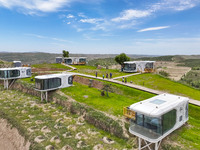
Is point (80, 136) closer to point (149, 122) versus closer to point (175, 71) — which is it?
point (149, 122)

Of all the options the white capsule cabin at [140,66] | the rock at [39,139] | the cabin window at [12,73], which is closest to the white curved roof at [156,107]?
the rock at [39,139]

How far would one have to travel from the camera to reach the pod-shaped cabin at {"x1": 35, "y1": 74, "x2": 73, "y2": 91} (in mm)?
25766

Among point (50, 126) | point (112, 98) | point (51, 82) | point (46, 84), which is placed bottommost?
point (50, 126)

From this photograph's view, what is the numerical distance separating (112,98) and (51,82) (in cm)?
1181

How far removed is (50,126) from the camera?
1844 cm

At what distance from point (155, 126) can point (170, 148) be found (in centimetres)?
248

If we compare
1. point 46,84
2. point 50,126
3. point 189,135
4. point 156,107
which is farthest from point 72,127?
point 189,135

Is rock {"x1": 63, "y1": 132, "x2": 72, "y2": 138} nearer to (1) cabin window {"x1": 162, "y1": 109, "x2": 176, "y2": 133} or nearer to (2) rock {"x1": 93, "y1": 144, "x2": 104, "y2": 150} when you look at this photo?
(2) rock {"x1": 93, "y1": 144, "x2": 104, "y2": 150}

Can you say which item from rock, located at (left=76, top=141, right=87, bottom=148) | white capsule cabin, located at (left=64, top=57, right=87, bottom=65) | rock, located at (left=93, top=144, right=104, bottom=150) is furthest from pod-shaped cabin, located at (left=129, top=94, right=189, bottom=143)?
white capsule cabin, located at (left=64, top=57, right=87, bottom=65)

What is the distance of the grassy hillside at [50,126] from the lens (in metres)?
14.9

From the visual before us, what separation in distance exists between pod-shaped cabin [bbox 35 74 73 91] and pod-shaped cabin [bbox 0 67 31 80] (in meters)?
13.8

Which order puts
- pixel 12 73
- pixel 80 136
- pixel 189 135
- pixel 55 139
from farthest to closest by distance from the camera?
1. pixel 12 73
2. pixel 80 136
3. pixel 55 139
4. pixel 189 135

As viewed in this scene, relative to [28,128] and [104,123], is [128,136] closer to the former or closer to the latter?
[104,123]

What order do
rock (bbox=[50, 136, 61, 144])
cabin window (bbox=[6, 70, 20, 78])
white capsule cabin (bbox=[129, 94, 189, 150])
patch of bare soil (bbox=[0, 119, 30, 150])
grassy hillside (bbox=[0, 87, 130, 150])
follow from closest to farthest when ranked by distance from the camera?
1. white capsule cabin (bbox=[129, 94, 189, 150])
2. grassy hillside (bbox=[0, 87, 130, 150])
3. rock (bbox=[50, 136, 61, 144])
4. patch of bare soil (bbox=[0, 119, 30, 150])
5. cabin window (bbox=[6, 70, 20, 78])
